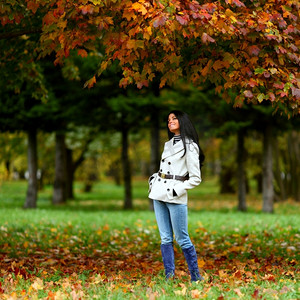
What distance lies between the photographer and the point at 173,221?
5277mm

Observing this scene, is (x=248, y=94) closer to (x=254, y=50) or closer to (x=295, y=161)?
(x=254, y=50)

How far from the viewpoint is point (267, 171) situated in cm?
1617

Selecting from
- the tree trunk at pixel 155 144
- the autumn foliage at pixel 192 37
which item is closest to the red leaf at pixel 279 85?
the autumn foliage at pixel 192 37

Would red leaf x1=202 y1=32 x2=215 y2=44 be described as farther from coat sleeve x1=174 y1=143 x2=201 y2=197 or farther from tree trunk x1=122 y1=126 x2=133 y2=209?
tree trunk x1=122 y1=126 x2=133 y2=209

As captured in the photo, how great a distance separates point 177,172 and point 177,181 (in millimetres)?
99

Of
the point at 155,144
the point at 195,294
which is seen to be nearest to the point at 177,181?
the point at 195,294

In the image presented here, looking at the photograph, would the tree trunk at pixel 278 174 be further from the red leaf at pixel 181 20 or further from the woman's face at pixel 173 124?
the red leaf at pixel 181 20

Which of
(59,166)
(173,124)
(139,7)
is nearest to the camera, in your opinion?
(139,7)

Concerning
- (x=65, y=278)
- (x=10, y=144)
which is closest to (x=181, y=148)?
(x=65, y=278)

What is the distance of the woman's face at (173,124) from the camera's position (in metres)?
5.39

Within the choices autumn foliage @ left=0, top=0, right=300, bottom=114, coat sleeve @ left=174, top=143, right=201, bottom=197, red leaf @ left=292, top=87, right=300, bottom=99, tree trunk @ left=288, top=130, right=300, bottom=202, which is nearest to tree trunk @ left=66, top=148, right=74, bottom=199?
tree trunk @ left=288, top=130, right=300, bottom=202

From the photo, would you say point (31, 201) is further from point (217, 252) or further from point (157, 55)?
point (157, 55)

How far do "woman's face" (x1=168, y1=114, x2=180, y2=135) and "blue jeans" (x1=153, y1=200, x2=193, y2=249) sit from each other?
82 centimetres

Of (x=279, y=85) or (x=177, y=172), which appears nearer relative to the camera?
(x=177, y=172)
